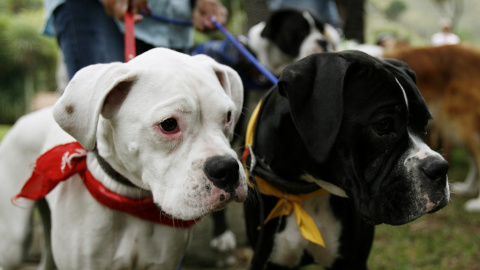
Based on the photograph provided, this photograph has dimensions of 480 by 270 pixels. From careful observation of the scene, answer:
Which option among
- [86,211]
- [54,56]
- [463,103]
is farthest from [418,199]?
[54,56]

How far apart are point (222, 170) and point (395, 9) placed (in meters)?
25.6

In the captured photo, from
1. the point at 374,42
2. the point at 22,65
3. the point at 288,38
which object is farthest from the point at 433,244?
the point at 22,65

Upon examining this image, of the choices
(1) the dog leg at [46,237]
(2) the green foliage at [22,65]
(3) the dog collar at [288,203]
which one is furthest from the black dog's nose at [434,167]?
(2) the green foliage at [22,65]

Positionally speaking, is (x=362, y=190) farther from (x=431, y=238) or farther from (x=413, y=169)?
(x=431, y=238)

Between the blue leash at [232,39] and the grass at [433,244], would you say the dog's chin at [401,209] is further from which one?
the grass at [433,244]

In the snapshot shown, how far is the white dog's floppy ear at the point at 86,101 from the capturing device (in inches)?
75.9

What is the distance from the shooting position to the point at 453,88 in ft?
17.3

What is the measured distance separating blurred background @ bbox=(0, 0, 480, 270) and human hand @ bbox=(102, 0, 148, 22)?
5.20ft

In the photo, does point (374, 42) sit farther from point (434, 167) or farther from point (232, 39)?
point (434, 167)

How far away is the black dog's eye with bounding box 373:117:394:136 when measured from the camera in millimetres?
2014

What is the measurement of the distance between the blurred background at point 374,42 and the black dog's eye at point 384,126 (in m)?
2.10

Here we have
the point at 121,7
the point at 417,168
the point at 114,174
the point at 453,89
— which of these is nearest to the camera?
the point at 417,168

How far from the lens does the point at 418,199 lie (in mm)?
1972

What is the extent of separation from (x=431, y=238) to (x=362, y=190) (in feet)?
9.00
